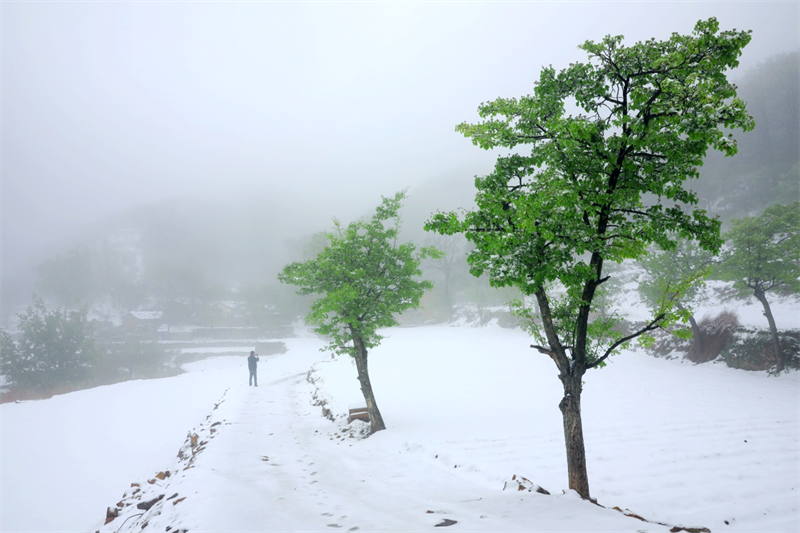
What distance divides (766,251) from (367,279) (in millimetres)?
24227

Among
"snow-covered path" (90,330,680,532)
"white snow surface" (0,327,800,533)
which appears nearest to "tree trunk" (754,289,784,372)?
"white snow surface" (0,327,800,533)

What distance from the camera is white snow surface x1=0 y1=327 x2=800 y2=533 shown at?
257 inches

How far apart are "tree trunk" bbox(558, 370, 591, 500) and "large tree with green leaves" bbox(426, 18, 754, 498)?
0.06ft

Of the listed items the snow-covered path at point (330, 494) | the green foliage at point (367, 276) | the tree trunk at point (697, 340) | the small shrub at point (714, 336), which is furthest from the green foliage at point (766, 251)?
the snow-covered path at point (330, 494)

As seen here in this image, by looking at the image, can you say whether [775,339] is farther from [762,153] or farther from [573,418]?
[762,153]

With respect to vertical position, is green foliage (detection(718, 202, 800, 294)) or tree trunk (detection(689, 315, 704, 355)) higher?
green foliage (detection(718, 202, 800, 294))

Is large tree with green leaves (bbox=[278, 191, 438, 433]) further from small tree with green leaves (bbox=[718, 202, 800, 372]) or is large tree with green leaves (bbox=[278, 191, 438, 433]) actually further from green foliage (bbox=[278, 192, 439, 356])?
small tree with green leaves (bbox=[718, 202, 800, 372])

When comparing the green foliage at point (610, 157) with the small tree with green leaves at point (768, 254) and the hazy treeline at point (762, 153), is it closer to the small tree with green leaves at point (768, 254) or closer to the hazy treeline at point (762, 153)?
the small tree with green leaves at point (768, 254)

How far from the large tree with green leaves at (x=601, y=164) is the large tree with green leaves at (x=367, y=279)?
708 centimetres

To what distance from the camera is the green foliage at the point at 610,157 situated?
18.0 feet

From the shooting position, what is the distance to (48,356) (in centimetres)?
5406

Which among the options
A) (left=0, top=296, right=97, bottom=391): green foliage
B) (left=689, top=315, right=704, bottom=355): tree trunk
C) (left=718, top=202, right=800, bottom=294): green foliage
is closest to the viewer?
(left=718, top=202, right=800, bottom=294): green foliage

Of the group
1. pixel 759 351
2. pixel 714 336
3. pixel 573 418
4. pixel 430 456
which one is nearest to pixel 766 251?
pixel 759 351

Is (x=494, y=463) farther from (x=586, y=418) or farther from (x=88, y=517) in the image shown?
(x=88, y=517)
